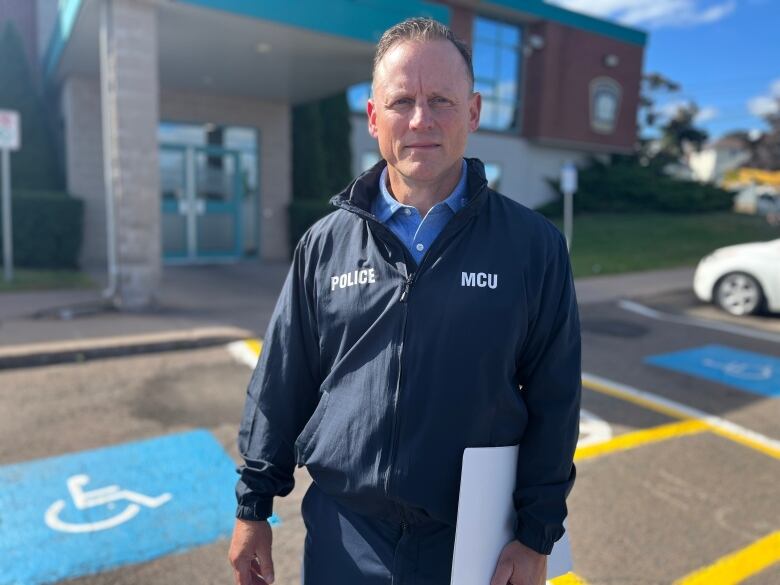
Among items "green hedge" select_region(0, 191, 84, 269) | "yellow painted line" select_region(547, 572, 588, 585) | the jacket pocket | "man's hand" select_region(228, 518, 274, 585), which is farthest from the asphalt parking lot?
"green hedge" select_region(0, 191, 84, 269)

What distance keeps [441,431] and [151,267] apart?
23.7 ft

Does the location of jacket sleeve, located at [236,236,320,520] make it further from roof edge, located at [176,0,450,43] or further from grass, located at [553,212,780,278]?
grass, located at [553,212,780,278]

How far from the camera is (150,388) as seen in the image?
5258mm

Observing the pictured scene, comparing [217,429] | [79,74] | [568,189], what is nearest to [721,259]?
[568,189]

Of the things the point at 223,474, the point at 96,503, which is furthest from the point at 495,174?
the point at 96,503

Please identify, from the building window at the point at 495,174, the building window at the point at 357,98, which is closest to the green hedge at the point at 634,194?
the building window at the point at 495,174

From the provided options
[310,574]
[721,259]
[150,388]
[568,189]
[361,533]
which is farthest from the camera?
[568,189]

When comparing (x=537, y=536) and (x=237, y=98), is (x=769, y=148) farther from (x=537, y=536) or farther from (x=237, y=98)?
(x=537, y=536)

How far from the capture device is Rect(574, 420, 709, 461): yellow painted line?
4191 mm

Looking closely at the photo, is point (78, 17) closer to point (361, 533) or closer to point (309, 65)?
point (309, 65)

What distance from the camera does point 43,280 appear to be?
9.53 meters

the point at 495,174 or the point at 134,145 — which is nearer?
the point at 134,145

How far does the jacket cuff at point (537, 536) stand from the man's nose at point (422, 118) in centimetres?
104

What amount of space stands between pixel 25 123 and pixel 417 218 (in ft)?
42.0
